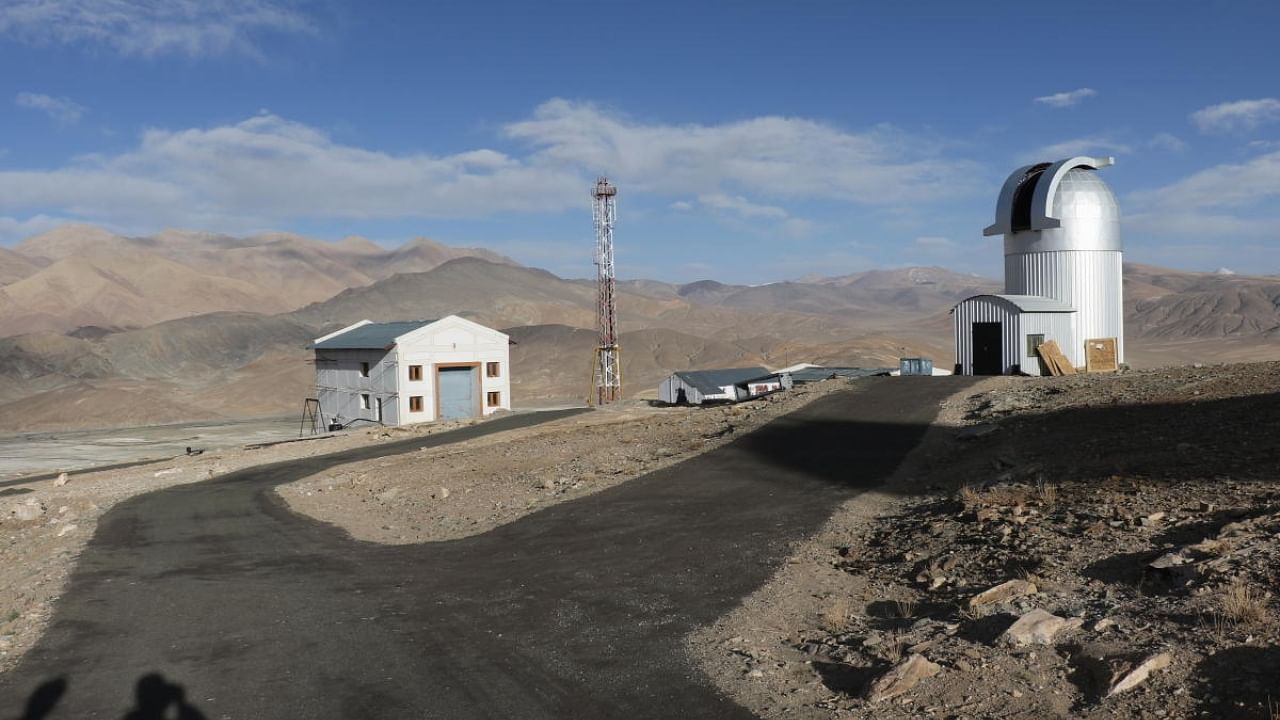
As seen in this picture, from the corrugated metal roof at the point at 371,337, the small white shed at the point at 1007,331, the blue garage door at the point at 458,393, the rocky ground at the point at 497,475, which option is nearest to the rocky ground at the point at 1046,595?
the rocky ground at the point at 497,475

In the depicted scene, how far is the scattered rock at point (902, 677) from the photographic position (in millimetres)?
7121

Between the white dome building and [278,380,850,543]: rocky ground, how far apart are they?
5671 mm

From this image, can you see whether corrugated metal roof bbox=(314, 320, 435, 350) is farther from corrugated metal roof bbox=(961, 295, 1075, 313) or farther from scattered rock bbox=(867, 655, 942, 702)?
scattered rock bbox=(867, 655, 942, 702)

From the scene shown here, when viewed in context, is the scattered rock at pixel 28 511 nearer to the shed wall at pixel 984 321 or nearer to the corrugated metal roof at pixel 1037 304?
the corrugated metal roof at pixel 1037 304

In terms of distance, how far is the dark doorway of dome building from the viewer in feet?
104

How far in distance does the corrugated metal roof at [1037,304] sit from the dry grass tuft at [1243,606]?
24090 millimetres

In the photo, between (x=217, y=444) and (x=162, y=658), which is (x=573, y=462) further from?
(x=217, y=444)

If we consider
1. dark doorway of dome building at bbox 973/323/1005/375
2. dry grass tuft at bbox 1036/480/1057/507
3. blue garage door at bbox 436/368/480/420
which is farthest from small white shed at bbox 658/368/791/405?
dry grass tuft at bbox 1036/480/1057/507

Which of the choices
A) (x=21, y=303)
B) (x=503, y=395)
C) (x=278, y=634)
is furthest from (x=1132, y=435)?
(x=21, y=303)

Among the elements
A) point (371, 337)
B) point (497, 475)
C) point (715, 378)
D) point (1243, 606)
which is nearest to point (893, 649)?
point (1243, 606)

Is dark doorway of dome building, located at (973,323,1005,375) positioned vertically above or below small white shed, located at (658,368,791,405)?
above

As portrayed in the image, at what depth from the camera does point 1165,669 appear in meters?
6.68

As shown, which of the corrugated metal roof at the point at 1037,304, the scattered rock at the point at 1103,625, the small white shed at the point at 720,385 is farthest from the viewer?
the small white shed at the point at 720,385

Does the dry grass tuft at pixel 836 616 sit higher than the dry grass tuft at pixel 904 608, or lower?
lower
